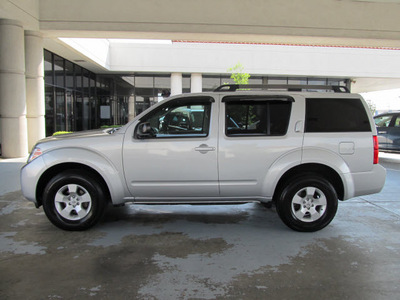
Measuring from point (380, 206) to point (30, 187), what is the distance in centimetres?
594

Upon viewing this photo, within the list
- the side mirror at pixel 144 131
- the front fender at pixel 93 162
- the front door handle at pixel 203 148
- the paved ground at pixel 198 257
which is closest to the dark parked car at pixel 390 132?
the paved ground at pixel 198 257

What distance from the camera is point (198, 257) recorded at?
3916 millimetres

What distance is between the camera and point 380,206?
20.5 feet

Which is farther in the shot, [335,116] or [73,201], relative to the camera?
[335,116]

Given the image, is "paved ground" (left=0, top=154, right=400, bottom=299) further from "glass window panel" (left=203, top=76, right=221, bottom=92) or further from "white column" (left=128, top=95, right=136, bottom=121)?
"white column" (left=128, top=95, right=136, bottom=121)

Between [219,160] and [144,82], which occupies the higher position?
[144,82]

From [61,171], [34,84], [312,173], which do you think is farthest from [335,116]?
[34,84]

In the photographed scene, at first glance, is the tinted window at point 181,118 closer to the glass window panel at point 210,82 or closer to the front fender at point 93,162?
the front fender at point 93,162

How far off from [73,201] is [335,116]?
12.8 feet

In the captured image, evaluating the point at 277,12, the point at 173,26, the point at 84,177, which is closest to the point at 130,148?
the point at 84,177

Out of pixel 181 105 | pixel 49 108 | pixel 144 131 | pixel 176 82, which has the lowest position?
pixel 144 131

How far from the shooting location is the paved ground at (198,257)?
319cm

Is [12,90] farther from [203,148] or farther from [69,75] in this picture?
[203,148]

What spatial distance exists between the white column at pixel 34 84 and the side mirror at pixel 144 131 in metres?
9.56
